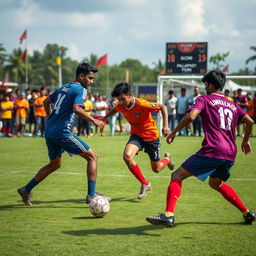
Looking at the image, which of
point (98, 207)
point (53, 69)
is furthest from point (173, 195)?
point (53, 69)

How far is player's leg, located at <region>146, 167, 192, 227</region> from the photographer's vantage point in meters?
5.35

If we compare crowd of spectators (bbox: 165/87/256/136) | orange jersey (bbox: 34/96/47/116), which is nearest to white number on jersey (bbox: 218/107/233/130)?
crowd of spectators (bbox: 165/87/256/136)

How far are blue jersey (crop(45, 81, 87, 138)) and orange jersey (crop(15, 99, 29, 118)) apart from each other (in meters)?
16.4

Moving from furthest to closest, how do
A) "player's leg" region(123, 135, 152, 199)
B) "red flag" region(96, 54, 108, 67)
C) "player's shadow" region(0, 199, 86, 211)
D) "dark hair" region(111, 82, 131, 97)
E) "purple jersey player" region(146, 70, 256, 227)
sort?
1. "red flag" region(96, 54, 108, 67)
2. "player's leg" region(123, 135, 152, 199)
3. "dark hair" region(111, 82, 131, 97)
4. "player's shadow" region(0, 199, 86, 211)
5. "purple jersey player" region(146, 70, 256, 227)

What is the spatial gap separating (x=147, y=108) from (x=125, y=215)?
223 cm

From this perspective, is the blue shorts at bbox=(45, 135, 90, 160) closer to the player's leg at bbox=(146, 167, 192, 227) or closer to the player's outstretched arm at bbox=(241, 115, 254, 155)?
the player's leg at bbox=(146, 167, 192, 227)

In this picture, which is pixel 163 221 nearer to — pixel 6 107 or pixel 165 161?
pixel 165 161

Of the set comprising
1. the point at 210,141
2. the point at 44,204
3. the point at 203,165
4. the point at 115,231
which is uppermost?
the point at 210,141

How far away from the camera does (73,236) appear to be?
524 centimetres

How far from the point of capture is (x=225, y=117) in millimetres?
5523

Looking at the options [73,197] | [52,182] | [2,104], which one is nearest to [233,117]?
[73,197]

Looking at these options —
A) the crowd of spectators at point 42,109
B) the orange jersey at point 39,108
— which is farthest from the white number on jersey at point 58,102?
the orange jersey at point 39,108

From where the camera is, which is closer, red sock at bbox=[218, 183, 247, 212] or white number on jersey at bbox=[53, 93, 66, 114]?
red sock at bbox=[218, 183, 247, 212]

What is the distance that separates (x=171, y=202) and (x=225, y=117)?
4.02 feet
